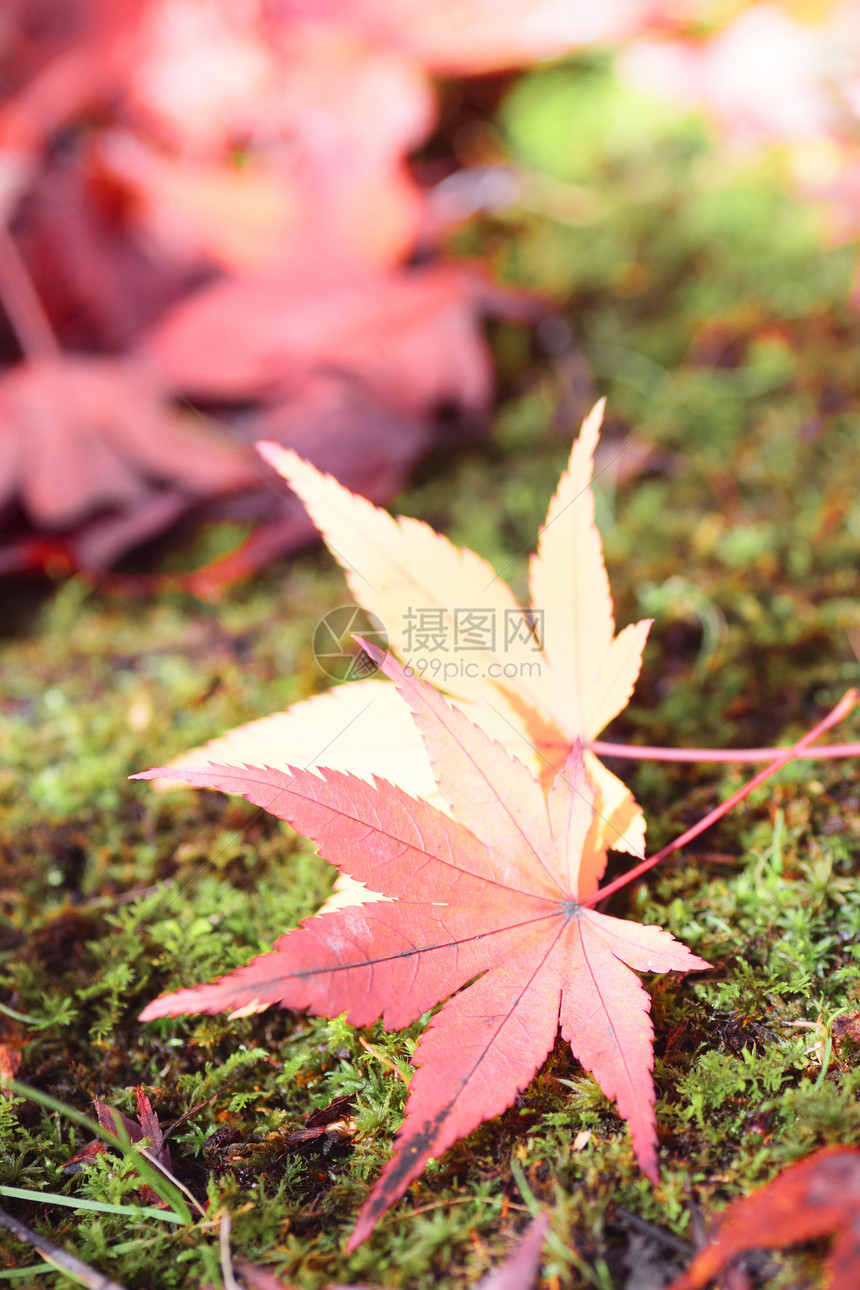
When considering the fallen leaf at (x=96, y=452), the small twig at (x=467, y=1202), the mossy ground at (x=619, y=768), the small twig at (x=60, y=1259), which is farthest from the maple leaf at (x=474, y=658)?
the fallen leaf at (x=96, y=452)

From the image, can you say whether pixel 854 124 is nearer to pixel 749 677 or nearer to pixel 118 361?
pixel 749 677

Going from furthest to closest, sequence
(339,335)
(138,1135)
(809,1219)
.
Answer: (339,335), (138,1135), (809,1219)

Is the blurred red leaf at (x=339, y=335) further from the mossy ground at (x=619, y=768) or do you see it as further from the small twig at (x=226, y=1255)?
the small twig at (x=226, y=1255)

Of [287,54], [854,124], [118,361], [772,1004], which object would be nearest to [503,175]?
[287,54]

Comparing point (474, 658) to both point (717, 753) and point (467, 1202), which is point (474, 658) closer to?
point (717, 753)

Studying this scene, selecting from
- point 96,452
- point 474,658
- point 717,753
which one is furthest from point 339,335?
point 717,753

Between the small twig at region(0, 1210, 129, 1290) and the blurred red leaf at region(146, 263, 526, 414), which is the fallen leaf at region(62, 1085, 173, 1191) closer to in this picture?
the small twig at region(0, 1210, 129, 1290)
